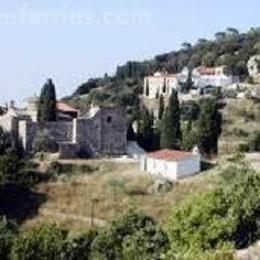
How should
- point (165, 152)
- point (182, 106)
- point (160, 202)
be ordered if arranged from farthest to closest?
point (182, 106), point (165, 152), point (160, 202)

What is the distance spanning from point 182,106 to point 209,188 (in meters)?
35.8

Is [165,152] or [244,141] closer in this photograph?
[165,152]

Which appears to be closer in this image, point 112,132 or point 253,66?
point 112,132

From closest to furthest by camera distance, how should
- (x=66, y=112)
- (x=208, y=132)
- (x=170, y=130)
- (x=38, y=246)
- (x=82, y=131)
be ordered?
(x=38, y=246) < (x=82, y=131) < (x=208, y=132) < (x=170, y=130) < (x=66, y=112)

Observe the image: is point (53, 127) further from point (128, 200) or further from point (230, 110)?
point (230, 110)

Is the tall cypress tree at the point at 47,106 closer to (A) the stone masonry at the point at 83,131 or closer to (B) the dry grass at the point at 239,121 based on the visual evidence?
(A) the stone masonry at the point at 83,131

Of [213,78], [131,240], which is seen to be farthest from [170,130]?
[213,78]

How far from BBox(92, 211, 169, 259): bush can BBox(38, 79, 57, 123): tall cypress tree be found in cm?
2170

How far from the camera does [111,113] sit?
6675 cm

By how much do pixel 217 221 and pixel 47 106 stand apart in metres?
25.4

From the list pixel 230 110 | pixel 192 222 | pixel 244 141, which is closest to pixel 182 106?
pixel 230 110

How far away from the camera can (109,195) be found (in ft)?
188

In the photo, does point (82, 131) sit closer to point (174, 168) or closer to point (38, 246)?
point (174, 168)

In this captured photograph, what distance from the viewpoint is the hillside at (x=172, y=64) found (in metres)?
107
